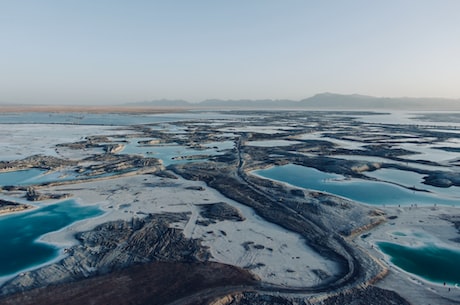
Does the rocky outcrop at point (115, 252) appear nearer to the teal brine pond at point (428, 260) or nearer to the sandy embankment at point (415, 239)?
the sandy embankment at point (415, 239)

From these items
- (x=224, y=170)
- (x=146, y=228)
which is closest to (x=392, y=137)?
(x=224, y=170)

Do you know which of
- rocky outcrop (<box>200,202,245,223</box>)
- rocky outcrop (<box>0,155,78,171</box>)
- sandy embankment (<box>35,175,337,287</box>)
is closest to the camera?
sandy embankment (<box>35,175,337,287</box>)

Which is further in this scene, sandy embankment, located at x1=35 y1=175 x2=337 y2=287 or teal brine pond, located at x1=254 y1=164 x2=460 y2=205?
teal brine pond, located at x1=254 y1=164 x2=460 y2=205

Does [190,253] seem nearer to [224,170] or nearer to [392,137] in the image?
[224,170]

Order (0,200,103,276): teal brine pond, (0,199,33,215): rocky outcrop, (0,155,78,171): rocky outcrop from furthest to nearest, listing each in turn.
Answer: (0,155,78,171): rocky outcrop → (0,199,33,215): rocky outcrop → (0,200,103,276): teal brine pond

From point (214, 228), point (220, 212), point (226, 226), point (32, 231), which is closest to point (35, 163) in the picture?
point (32, 231)

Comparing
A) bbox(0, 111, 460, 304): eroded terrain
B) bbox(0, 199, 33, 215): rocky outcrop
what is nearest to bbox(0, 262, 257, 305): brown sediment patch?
bbox(0, 111, 460, 304): eroded terrain

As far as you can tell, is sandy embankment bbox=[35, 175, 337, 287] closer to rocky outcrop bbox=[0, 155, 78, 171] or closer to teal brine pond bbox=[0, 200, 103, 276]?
teal brine pond bbox=[0, 200, 103, 276]

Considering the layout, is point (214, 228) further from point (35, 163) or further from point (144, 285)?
point (35, 163)
